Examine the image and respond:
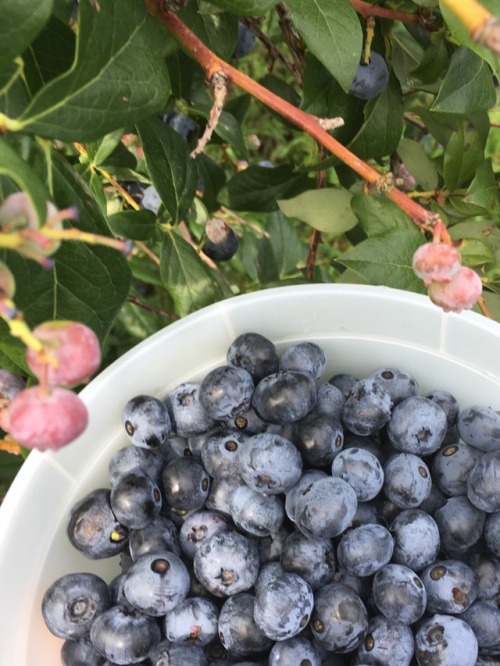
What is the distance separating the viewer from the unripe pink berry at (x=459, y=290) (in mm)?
620

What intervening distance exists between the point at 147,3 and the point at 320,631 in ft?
2.63

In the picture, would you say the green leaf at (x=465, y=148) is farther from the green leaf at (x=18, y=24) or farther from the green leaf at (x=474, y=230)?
the green leaf at (x=18, y=24)

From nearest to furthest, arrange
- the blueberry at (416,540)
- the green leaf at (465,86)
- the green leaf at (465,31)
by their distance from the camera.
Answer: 1. the green leaf at (465,31)
2. the green leaf at (465,86)
3. the blueberry at (416,540)

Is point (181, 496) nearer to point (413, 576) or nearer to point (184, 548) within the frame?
point (184, 548)

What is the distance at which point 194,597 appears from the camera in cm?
96

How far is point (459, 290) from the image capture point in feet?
2.04

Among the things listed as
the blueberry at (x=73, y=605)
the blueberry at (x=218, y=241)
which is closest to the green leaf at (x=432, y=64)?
the blueberry at (x=218, y=241)

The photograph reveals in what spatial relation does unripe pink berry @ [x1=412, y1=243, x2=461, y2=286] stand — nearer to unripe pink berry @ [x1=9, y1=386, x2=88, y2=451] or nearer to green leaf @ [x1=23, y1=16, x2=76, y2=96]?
unripe pink berry @ [x1=9, y1=386, x2=88, y2=451]

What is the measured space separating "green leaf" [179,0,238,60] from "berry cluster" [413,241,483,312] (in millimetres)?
448

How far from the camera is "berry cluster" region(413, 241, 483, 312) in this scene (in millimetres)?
609

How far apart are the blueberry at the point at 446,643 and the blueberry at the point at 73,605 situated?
45cm

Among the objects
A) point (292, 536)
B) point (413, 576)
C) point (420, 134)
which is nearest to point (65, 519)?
point (292, 536)

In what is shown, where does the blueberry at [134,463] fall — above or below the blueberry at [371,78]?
below

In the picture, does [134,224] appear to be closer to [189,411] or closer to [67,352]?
[189,411]
